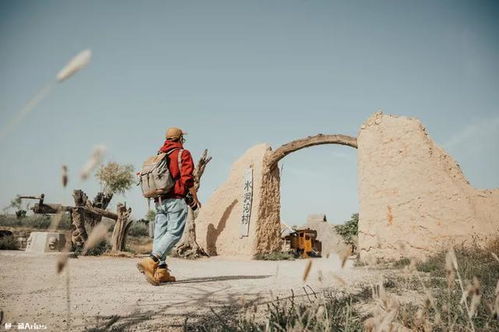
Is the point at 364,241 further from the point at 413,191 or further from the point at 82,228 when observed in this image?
the point at 82,228

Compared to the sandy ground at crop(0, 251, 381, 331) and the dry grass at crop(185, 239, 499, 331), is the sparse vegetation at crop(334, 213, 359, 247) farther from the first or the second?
the sandy ground at crop(0, 251, 381, 331)

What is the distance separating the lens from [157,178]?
12.3ft

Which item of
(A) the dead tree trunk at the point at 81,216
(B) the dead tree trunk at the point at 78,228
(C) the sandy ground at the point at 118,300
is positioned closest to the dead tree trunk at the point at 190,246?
(A) the dead tree trunk at the point at 81,216

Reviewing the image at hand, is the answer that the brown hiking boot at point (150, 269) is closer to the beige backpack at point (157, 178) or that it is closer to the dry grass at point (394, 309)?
the beige backpack at point (157, 178)

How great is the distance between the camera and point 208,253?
10.5m

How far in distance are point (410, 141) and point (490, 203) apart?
1.86 metres

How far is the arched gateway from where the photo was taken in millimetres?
9586

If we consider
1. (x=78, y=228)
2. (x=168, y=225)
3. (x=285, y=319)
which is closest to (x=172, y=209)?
(x=168, y=225)

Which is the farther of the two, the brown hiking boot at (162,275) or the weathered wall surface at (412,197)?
the weathered wall surface at (412,197)

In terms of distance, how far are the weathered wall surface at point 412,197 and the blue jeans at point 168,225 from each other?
348cm

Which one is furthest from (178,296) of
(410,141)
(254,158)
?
(254,158)

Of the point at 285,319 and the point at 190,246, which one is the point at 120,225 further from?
the point at 285,319

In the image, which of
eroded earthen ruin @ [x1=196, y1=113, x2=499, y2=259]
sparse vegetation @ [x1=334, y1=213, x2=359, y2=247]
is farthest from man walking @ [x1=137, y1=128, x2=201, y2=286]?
sparse vegetation @ [x1=334, y1=213, x2=359, y2=247]

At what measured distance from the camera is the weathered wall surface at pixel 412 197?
19.6ft
